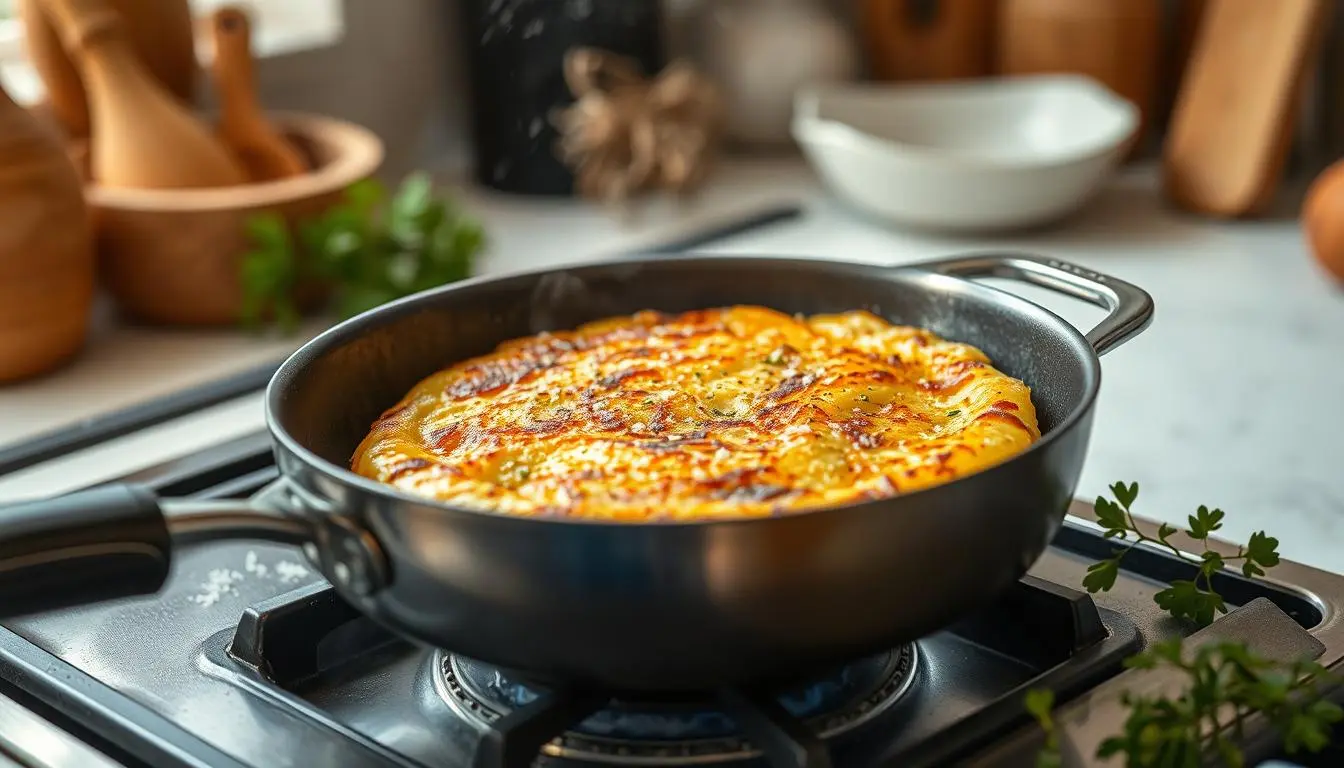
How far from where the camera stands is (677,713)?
30.1 inches

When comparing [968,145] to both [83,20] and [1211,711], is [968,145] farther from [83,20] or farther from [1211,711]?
[1211,711]

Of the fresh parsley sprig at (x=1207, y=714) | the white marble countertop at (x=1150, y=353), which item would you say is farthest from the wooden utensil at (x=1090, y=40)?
the fresh parsley sprig at (x=1207, y=714)

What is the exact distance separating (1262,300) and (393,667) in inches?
45.9

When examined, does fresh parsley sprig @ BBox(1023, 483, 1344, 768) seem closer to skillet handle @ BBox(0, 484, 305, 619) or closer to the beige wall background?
skillet handle @ BBox(0, 484, 305, 619)

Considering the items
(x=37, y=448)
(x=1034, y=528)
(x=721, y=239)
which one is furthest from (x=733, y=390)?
(x=721, y=239)

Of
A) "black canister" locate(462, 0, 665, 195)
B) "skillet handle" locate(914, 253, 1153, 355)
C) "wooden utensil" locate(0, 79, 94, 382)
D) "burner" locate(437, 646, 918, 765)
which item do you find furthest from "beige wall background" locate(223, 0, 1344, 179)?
"burner" locate(437, 646, 918, 765)

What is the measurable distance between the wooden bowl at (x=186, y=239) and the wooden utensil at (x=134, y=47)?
0.15 meters

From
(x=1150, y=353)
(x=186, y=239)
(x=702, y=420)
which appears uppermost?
(x=702, y=420)

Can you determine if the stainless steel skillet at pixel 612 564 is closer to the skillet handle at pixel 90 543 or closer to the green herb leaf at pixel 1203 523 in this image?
the skillet handle at pixel 90 543

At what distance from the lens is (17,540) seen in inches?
25.8

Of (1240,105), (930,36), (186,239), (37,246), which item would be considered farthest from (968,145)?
(37,246)

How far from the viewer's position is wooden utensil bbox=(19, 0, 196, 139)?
63.7 inches

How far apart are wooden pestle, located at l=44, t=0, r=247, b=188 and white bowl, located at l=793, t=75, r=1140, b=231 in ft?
2.52

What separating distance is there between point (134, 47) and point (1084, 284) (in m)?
1.15
